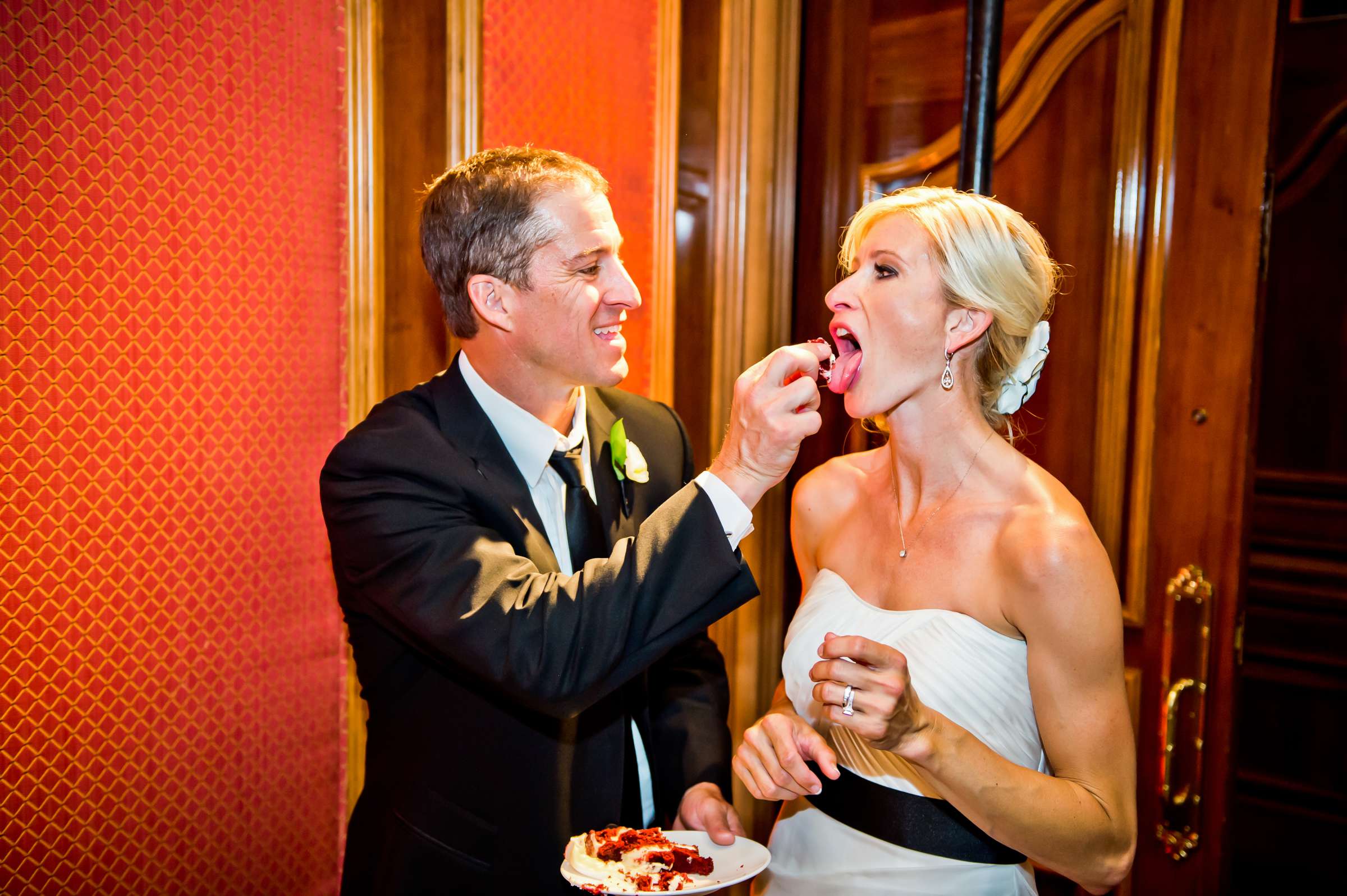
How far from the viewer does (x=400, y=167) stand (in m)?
2.28

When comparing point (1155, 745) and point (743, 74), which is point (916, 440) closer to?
point (1155, 745)

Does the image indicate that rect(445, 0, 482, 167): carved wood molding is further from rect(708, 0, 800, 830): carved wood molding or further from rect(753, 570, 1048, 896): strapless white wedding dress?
rect(753, 570, 1048, 896): strapless white wedding dress

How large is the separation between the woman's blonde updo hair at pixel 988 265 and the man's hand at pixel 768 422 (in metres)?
0.36

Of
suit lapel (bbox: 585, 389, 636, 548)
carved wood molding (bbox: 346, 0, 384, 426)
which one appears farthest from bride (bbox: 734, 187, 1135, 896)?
carved wood molding (bbox: 346, 0, 384, 426)

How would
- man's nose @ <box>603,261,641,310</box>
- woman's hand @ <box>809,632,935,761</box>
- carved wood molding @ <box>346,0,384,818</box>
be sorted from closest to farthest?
1. woman's hand @ <box>809,632,935,761</box>
2. man's nose @ <box>603,261,641,310</box>
3. carved wood molding @ <box>346,0,384,818</box>

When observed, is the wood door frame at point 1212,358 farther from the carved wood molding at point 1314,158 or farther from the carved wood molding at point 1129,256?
the carved wood molding at point 1314,158

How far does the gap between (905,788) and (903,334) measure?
30.4 inches

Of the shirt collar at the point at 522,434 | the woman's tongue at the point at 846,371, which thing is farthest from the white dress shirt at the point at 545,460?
the woman's tongue at the point at 846,371

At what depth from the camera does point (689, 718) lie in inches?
77.1

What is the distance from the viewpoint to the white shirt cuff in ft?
4.93

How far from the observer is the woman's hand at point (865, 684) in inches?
49.4

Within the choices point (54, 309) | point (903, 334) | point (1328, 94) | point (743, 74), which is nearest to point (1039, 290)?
point (903, 334)

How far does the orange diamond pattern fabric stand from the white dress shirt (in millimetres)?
530

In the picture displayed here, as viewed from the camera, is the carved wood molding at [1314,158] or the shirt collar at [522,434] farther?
the carved wood molding at [1314,158]
